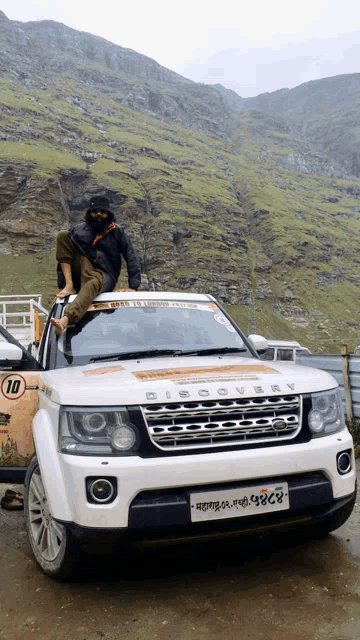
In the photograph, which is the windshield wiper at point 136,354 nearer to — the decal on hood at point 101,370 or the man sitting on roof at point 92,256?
the decal on hood at point 101,370

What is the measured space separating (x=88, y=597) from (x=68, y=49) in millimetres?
216028

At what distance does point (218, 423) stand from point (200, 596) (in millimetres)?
1017

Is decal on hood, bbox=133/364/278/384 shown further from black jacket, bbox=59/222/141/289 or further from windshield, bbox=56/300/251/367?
black jacket, bbox=59/222/141/289

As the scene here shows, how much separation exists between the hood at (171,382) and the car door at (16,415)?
0.34 metres

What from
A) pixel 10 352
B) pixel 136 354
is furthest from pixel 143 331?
pixel 10 352

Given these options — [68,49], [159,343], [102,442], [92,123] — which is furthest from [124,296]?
[68,49]

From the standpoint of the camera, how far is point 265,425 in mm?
3057

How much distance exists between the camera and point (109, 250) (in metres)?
5.54

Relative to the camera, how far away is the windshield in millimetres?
4156

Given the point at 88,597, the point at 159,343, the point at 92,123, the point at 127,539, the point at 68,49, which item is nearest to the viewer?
the point at 127,539

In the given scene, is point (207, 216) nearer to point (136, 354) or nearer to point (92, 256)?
point (92, 256)

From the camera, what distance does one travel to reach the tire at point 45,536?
3.08 meters

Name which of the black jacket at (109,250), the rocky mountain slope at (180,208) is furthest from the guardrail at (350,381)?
the rocky mountain slope at (180,208)

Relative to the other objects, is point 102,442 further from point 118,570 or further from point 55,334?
point 55,334
